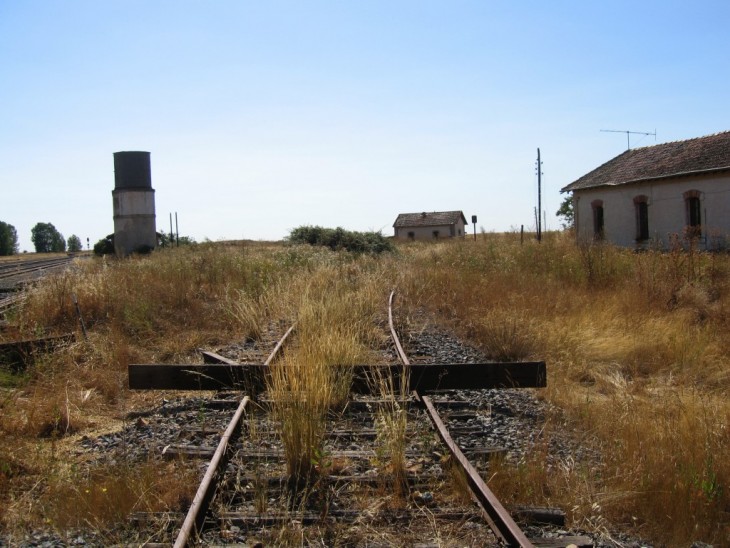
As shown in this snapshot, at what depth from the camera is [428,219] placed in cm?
7550

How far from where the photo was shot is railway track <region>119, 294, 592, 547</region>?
128 inches

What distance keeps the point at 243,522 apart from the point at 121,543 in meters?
0.60

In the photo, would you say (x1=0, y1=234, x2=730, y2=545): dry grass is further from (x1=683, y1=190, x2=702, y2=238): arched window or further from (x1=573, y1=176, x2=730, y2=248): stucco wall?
(x1=683, y1=190, x2=702, y2=238): arched window

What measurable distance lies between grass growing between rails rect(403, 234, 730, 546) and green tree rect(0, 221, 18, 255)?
227ft

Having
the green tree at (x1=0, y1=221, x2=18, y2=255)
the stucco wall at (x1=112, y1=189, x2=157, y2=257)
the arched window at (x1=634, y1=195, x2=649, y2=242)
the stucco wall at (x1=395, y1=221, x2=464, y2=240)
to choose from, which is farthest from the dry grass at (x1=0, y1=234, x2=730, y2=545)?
the green tree at (x1=0, y1=221, x2=18, y2=255)

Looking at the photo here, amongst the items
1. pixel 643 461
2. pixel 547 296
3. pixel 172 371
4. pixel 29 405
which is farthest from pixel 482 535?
pixel 547 296

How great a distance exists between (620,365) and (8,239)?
8040 centimetres

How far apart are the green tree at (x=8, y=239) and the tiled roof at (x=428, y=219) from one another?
43.3 meters

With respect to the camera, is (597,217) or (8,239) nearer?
(597,217)

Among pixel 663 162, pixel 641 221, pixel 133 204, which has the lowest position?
pixel 641 221

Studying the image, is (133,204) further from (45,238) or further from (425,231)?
(45,238)

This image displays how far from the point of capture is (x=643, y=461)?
425cm

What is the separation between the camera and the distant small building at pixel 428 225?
7375 cm

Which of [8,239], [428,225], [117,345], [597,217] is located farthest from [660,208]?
[8,239]
